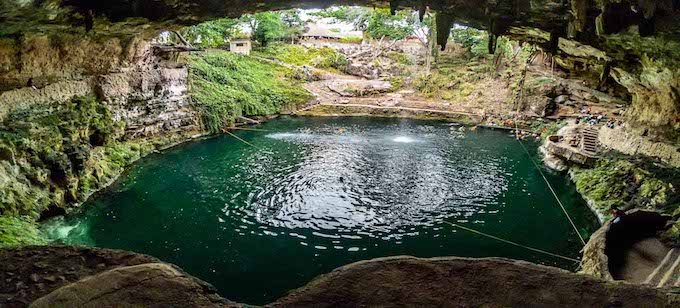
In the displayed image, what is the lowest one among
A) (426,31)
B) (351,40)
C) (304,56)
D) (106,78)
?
(106,78)

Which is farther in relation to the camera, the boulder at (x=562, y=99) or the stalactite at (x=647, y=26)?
the boulder at (x=562, y=99)

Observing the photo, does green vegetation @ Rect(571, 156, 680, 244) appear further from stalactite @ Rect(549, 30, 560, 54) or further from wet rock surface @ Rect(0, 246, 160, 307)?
wet rock surface @ Rect(0, 246, 160, 307)

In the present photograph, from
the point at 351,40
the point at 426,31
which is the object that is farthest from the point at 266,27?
the point at 426,31

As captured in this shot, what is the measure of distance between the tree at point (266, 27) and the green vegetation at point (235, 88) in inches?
151

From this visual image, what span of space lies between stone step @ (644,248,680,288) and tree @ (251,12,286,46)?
129 ft

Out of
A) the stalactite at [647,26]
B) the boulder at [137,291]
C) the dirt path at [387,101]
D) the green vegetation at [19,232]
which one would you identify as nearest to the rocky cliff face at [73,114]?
the green vegetation at [19,232]

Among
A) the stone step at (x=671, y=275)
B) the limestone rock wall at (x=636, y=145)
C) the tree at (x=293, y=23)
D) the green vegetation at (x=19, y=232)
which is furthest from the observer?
the tree at (x=293, y=23)

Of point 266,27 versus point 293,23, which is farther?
point 293,23

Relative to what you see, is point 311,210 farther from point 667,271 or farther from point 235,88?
point 235,88

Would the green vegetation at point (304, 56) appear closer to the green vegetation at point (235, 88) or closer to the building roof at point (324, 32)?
the green vegetation at point (235, 88)

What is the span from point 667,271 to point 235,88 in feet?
96.8

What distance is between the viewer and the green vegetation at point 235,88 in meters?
28.7

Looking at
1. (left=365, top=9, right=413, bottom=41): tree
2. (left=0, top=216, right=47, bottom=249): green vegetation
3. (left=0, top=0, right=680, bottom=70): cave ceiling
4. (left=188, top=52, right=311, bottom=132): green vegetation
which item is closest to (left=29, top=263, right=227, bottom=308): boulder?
(left=0, top=0, right=680, bottom=70): cave ceiling

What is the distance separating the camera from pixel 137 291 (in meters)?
3.42
